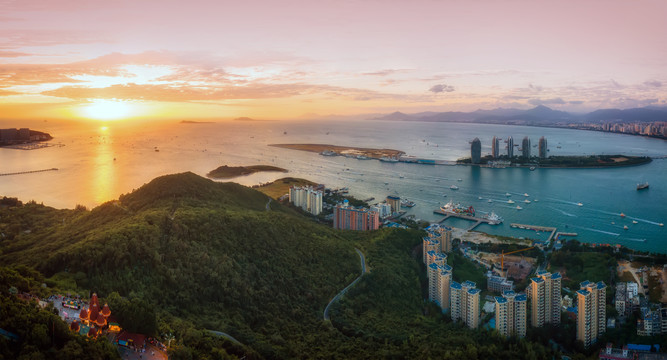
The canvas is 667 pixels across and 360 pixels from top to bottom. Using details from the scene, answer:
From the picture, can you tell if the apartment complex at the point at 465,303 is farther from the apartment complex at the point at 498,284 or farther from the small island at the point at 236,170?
the small island at the point at 236,170

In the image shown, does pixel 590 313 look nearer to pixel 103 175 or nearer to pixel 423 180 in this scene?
pixel 423 180

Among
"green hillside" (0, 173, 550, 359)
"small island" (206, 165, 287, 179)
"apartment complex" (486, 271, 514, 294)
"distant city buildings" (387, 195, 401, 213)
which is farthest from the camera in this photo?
"small island" (206, 165, 287, 179)

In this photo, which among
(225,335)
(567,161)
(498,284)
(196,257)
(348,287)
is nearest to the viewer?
(225,335)

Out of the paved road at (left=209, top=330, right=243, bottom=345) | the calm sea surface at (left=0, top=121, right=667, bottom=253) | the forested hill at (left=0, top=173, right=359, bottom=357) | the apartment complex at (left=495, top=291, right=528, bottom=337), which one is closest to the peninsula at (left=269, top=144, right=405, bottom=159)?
the calm sea surface at (left=0, top=121, right=667, bottom=253)

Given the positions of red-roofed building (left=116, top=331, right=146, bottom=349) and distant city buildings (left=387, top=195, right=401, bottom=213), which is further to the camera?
distant city buildings (left=387, top=195, right=401, bottom=213)

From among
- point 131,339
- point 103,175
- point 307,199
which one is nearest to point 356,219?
point 307,199

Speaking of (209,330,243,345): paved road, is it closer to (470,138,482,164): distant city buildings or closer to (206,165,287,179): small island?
(206,165,287,179): small island

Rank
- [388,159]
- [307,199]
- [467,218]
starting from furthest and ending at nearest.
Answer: [388,159] → [307,199] → [467,218]
